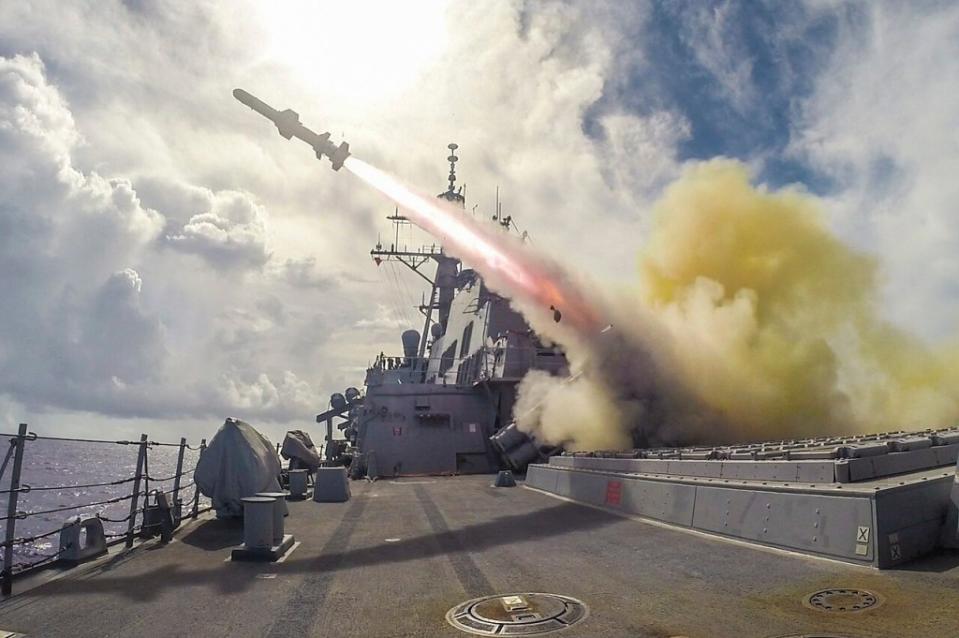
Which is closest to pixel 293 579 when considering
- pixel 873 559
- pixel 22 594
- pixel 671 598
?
pixel 22 594

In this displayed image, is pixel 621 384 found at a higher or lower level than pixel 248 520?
higher

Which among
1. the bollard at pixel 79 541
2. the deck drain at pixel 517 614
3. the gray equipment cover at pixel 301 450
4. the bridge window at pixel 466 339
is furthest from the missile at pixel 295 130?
the deck drain at pixel 517 614

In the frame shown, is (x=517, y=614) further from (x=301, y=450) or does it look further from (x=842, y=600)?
(x=301, y=450)

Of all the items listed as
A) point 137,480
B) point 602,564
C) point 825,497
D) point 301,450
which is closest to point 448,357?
point 301,450

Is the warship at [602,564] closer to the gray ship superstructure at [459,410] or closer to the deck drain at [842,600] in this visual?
the deck drain at [842,600]

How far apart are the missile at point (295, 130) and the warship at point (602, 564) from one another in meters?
11.6

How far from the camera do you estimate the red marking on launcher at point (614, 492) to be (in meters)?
10.3

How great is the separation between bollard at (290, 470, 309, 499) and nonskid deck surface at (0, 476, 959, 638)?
537cm

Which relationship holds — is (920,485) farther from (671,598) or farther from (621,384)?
(621,384)

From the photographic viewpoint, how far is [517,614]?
16.5ft

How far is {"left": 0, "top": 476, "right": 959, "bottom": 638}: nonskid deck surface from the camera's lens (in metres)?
4.43

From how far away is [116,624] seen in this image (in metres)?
5.23

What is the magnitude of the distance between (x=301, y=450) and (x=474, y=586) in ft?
43.9

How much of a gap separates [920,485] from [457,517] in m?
7.09
